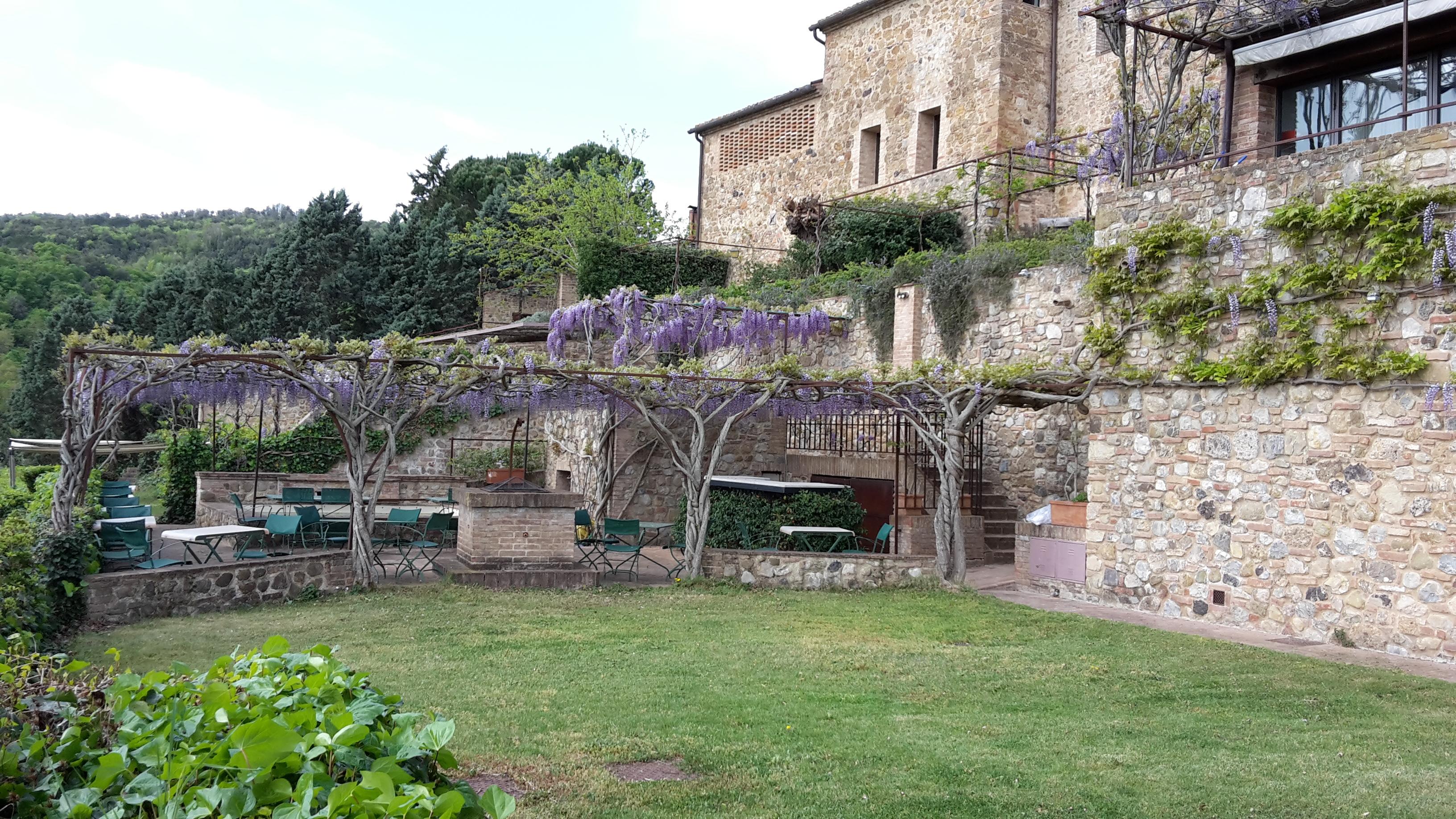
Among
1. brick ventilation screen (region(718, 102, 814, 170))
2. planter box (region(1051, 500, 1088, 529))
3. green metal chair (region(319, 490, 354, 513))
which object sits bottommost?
green metal chair (region(319, 490, 354, 513))

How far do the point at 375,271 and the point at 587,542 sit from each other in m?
21.0

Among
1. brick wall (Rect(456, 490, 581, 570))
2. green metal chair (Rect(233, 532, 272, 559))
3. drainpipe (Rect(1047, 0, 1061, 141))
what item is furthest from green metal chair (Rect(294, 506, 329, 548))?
drainpipe (Rect(1047, 0, 1061, 141))

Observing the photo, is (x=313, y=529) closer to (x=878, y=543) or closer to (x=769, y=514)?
(x=769, y=514)

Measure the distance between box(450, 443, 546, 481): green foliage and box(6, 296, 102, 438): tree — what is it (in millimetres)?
16524

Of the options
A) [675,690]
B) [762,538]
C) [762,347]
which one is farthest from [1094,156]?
[675,690]

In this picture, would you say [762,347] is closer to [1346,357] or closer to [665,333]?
[665,333]

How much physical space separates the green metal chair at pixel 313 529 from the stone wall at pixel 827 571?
3.91m

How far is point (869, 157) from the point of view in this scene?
69.8 feet

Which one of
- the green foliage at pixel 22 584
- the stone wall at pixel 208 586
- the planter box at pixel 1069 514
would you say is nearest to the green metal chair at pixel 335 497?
the stone wall at pixel 208 586

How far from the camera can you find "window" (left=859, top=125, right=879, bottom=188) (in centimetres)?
2111

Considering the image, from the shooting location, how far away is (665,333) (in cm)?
1530

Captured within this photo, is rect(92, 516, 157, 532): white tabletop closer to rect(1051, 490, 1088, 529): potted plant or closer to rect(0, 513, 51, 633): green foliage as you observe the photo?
rect(0, 513, 51, 633): green foliage

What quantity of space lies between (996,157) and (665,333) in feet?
21.7

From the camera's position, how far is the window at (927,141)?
19828 millimetres
